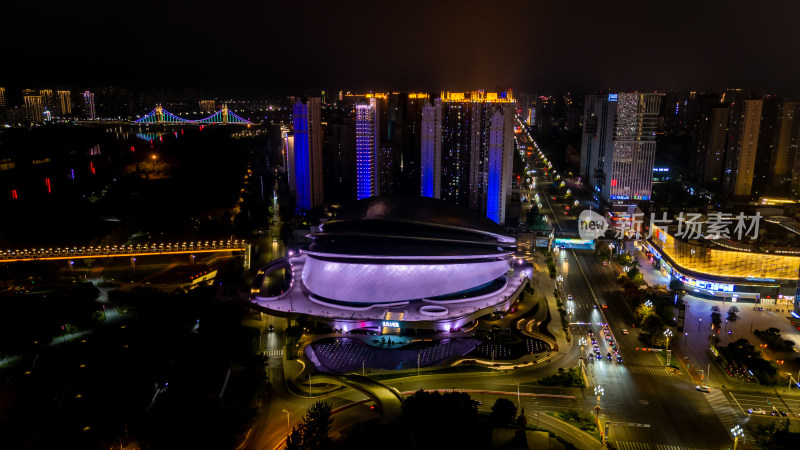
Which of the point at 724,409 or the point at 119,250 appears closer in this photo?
the point at 724,409

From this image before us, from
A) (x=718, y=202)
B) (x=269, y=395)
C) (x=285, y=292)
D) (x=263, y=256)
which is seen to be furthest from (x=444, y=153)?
(x=269, y=395)

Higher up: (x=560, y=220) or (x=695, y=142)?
(x=695, y=142)

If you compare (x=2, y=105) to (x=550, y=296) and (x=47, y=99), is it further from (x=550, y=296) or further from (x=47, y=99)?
(x=550, y=296)

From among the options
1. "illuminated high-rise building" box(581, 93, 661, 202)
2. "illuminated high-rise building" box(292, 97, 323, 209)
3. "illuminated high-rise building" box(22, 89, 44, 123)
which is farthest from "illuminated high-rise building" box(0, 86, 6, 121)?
"illuminated high-rise building" box(581, 93, 661, 202)

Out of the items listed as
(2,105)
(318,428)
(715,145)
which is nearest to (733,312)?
(318,428)

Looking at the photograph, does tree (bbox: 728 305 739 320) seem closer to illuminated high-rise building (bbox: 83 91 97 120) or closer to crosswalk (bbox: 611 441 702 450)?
crosswalk (bbox: 611 441 702 450)

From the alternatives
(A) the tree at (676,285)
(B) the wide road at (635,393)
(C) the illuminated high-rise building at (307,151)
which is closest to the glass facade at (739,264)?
(A) the tree at (676,285)

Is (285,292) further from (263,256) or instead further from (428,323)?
(263,256)
